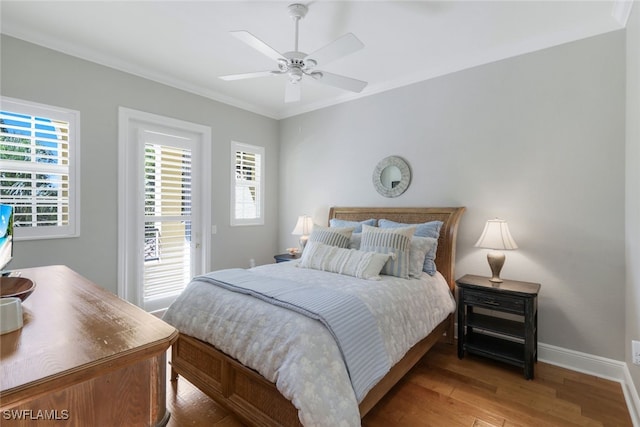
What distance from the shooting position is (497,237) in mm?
2564

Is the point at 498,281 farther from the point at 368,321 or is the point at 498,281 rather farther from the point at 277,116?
the point at 277,116

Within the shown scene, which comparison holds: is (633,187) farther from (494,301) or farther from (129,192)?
(129,192)

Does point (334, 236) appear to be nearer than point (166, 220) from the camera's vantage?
Yes

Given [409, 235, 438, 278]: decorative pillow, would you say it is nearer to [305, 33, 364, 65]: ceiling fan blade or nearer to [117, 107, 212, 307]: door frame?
[305, 33, 364, 65]: ceiling fan blade

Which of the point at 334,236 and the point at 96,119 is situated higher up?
the point at 96,119

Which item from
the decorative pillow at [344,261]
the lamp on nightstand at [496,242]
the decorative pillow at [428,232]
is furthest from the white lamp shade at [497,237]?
the decorative pillow at [344,261]

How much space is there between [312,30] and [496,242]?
7.81 feet

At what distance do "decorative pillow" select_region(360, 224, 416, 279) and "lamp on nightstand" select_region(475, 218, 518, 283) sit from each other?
0.62 metres

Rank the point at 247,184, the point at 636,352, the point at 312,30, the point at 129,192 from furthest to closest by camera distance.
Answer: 1. the point at 247,184
2. the point at 129,192
3. the point at 312,30
4. the point at 636,352

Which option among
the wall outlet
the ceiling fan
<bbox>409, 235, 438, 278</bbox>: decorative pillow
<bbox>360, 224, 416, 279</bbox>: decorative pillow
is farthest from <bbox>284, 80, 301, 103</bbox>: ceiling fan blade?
the wall outlet

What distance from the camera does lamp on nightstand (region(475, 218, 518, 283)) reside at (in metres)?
2.54

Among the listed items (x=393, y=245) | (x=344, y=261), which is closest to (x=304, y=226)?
(x=344, y=261)

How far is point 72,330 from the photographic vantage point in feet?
2.91

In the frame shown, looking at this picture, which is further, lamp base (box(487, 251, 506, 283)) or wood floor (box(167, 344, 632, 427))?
lamp base (box(487, 251, 506, 283))
